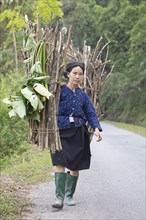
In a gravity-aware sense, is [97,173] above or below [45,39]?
below

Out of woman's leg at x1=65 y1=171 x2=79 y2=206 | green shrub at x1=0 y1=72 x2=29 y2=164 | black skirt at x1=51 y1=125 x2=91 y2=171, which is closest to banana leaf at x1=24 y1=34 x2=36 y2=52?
black skirt at x1=51 y1=125 x2=91 y2=171

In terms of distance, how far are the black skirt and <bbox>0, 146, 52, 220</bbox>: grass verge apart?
2.44 feet

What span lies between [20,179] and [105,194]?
65.1 inches

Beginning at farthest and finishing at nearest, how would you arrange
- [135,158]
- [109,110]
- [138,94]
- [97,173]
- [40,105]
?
[109,110] → [138,94] → [135,158] → [97,173] → [40,105]

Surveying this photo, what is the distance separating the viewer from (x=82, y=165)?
6.16 metres

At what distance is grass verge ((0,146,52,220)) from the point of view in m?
5.89

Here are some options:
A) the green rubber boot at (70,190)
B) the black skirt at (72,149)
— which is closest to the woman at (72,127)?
the black skirt at (72,149)

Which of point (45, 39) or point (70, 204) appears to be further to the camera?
point (70, 204)

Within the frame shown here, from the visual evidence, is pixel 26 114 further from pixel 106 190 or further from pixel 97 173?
pixel 97 173

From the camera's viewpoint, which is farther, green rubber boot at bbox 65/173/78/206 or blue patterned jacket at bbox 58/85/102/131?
green rubber boot at bbox 65/173/78/206

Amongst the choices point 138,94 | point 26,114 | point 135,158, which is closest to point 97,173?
point 135,158

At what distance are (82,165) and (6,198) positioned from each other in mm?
1082

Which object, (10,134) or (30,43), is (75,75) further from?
(10,134)

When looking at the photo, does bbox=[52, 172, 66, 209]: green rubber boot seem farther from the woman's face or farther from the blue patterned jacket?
the woman's face
